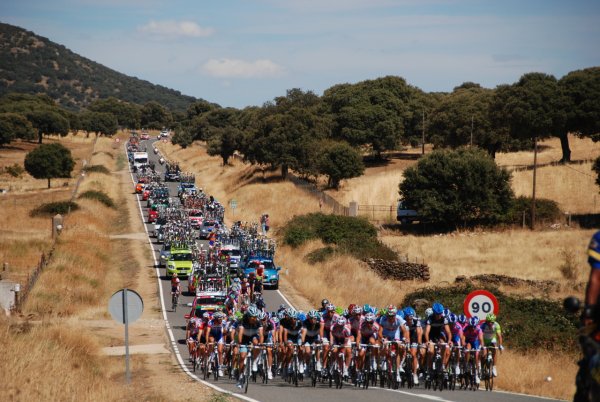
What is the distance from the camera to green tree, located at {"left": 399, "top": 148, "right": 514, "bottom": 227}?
207ft

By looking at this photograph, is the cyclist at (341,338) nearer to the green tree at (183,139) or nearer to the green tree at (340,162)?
the green tree at (340,162)

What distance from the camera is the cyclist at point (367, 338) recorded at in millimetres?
17625

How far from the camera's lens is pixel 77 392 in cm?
1364

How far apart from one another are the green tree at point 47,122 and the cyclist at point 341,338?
140241 millimetres

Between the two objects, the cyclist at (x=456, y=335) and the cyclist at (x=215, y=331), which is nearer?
the cyclist at (x=456, y=335)

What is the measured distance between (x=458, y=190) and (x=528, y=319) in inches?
1381

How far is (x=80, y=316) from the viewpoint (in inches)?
1246

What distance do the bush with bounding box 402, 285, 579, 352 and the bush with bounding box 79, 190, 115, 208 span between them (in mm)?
46273

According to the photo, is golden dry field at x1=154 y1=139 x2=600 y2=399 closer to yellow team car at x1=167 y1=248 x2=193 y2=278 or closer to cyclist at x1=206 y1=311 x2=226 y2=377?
yellow team car at x1=167 y1=248 x2=193 y2=278

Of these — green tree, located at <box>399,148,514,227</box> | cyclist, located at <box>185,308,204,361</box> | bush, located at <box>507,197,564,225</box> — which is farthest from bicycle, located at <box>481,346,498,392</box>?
bush, located at <box>507,197,564,225</box>

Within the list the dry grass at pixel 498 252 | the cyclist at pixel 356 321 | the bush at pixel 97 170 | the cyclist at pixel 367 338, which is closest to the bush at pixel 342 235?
the dry grass at pixel 498 252

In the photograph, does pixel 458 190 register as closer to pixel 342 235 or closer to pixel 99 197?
pixel 342 235

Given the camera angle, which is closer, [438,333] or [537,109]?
[438,333]

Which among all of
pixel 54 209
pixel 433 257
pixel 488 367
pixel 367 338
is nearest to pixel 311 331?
pixel 367 338
